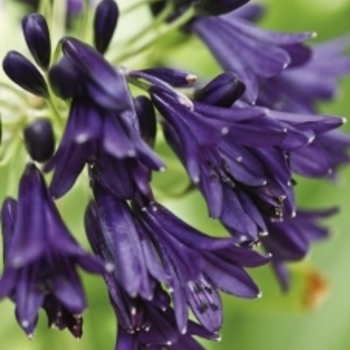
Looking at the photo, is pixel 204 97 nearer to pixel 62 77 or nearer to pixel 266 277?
pixel 62 77

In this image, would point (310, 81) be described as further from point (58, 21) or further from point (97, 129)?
point (97, 129)

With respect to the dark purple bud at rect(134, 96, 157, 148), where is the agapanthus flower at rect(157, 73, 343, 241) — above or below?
below

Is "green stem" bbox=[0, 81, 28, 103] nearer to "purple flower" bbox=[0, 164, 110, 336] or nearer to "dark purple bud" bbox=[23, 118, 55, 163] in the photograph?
"dark purple bud" bbox=[23, 118, 55, 163]

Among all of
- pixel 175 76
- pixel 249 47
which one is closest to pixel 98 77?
pixel 175 76

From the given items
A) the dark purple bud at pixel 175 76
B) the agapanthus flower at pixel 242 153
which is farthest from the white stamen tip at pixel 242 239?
the dark purple bud at pixel 175 76

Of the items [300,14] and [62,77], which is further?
[300,14]

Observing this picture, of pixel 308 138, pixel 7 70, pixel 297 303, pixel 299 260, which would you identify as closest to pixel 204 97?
pixel 308 138

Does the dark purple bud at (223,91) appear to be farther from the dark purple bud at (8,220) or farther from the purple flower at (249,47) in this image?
the dark purple bud at (8,220)

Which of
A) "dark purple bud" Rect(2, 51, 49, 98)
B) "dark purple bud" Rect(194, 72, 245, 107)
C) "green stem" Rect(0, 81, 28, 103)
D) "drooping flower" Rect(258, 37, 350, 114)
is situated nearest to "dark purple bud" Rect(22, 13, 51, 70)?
"dark purple bud" Rect(2, 51, 49, 98)
